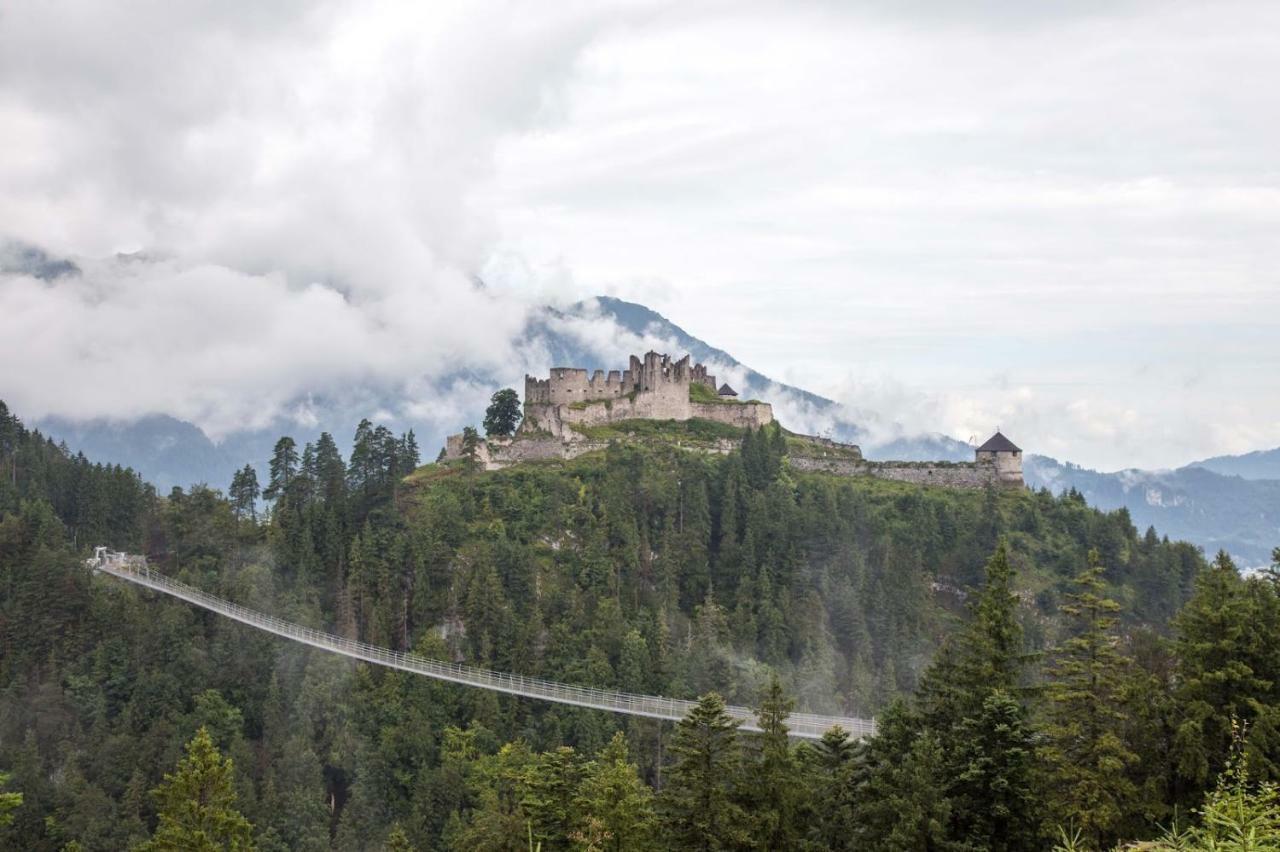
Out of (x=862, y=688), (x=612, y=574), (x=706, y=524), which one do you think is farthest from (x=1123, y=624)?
(x=612, y=574)

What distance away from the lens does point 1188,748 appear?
26703 mm

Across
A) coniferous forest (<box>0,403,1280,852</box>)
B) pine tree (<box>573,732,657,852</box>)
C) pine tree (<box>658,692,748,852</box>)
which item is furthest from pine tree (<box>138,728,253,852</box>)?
pine tree (<box>658,692,748,852</box>)

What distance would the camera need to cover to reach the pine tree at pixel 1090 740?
25938 millimetres

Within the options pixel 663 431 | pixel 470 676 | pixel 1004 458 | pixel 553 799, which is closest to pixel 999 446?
pixel 1004 458

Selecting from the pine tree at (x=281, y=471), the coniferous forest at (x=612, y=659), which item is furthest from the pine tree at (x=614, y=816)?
the pine tree at (x=281, y=471)

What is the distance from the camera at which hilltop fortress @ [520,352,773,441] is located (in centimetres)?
8725

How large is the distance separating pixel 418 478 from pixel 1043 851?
2218 inches

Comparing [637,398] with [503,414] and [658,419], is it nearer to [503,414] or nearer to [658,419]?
[658,419]

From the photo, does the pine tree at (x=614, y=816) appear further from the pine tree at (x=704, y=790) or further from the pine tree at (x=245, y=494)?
the pine tree at (x=245, y=494)

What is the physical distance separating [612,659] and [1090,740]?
36.2 m

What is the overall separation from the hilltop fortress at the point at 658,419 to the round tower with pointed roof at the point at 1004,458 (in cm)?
7

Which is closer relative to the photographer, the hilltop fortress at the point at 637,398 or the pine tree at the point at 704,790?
the pine tree at the point at 704,790

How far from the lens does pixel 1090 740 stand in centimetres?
2727

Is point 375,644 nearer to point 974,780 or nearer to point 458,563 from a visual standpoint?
point 458,563
